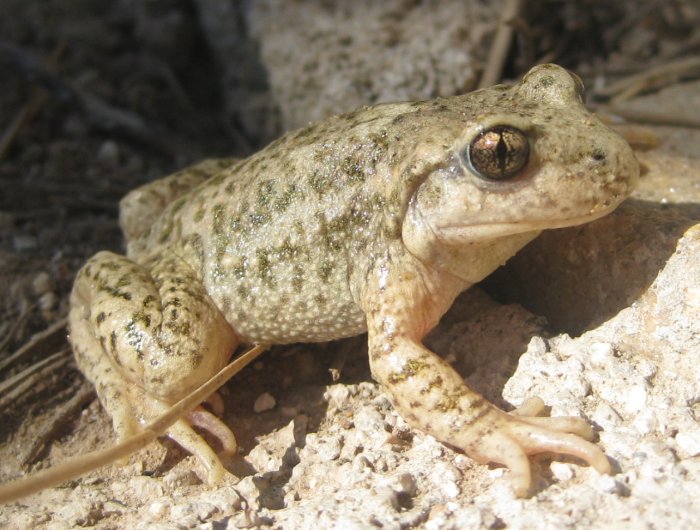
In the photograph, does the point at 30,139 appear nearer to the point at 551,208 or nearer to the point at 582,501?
the point at 551,208

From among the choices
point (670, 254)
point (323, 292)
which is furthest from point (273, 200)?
point (670, 254)

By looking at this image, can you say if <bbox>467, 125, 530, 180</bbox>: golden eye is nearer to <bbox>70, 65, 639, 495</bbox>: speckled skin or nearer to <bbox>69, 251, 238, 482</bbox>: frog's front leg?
<bbox>70, 65, 639, 495</bbox>: speckled skin

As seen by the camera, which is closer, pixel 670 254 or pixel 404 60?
pixel 670 254

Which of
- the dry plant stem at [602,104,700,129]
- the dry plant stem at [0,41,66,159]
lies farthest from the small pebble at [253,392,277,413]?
the dry plant stem at [0,41,66,159]

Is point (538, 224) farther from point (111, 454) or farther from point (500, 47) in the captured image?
point (500, 47)

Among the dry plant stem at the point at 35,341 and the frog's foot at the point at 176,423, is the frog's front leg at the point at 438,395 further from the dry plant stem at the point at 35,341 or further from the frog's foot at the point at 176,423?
the dry plant stem at the point at 35,341

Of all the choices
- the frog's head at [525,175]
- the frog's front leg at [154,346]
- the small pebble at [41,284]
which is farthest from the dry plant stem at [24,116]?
the frog's head at [525,175]
